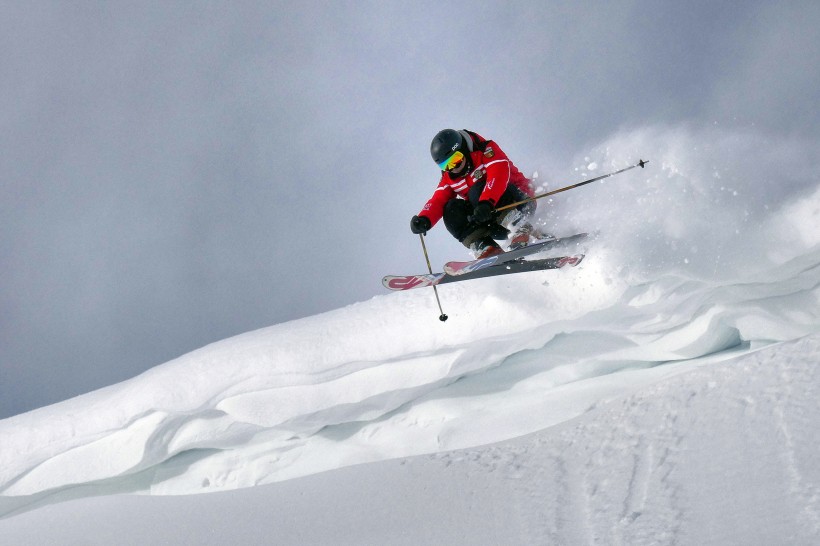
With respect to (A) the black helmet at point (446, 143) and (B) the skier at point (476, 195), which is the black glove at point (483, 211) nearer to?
(B) the skier at point (476, 195)

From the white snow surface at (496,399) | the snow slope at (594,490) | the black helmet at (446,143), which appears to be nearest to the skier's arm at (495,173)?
the black helmet at (446,143)

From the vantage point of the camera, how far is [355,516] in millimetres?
3545

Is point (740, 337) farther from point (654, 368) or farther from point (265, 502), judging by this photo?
point (265, 502)

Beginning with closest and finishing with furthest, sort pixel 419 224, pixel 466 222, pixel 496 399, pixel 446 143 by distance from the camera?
pixel 496 399 → pixel 446 143 → pixel 419 224 → pixel 466 222

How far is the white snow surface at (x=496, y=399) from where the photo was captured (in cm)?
344

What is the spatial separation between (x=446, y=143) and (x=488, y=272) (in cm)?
116

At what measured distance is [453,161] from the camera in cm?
585

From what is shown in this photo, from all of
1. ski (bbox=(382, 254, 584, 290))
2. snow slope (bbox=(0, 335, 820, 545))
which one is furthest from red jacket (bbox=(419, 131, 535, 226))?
snow slope (bbox=(0, 335, 820, 545))

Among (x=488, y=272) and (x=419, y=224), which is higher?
(x=419, y=224)

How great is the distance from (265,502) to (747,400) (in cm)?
273

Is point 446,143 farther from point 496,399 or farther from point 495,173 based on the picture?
point 496,399

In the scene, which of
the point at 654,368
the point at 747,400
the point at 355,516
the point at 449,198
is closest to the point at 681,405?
the point at 747,400

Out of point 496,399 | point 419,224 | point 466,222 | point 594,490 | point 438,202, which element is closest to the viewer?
point 594,490

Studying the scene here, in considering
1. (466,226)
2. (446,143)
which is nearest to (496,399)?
(466,226)
